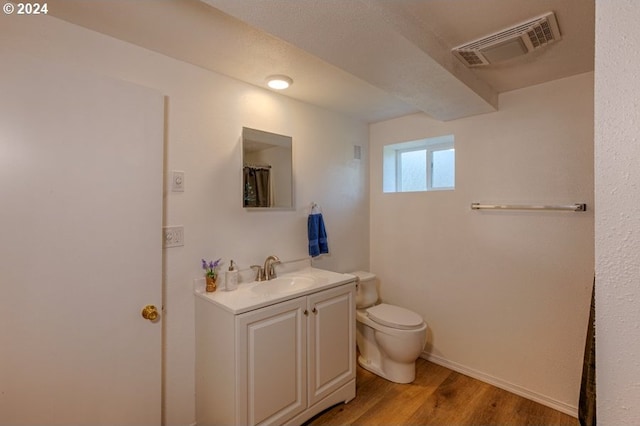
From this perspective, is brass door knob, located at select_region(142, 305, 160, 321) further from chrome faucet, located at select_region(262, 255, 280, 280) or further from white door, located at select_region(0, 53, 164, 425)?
chrome faucet, located at select_region(262, 255, 280, 280)

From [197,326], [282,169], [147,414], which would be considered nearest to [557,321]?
[282,169]

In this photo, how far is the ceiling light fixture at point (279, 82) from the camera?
1.91 meters

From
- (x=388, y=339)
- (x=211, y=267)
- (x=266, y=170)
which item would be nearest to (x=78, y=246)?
(x=211, y=267)

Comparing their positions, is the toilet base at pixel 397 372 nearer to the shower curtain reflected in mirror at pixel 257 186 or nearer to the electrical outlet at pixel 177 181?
the shower curtain reflected in mirror at pixel 257 186

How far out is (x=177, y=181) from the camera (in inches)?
67.2

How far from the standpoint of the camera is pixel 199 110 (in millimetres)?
1804

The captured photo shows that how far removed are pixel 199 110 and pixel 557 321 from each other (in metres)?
2.74

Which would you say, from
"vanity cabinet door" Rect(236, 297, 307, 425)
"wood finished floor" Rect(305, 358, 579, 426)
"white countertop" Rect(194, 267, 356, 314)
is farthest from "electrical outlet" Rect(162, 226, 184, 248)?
"wood finished floor" Rect(305, 358, 579, 426)

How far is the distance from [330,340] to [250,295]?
2.09 ft

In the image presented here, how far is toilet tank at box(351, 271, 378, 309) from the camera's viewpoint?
2.62 m

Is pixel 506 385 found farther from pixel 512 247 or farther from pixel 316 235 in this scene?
pixel 316 235

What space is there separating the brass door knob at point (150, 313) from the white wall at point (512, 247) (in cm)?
210

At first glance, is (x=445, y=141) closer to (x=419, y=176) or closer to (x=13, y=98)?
(x=419, y=176)

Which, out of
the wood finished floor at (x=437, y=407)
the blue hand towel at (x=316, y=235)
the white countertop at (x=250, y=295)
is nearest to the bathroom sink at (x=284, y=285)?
the white countertop at (x=250, y=295)
